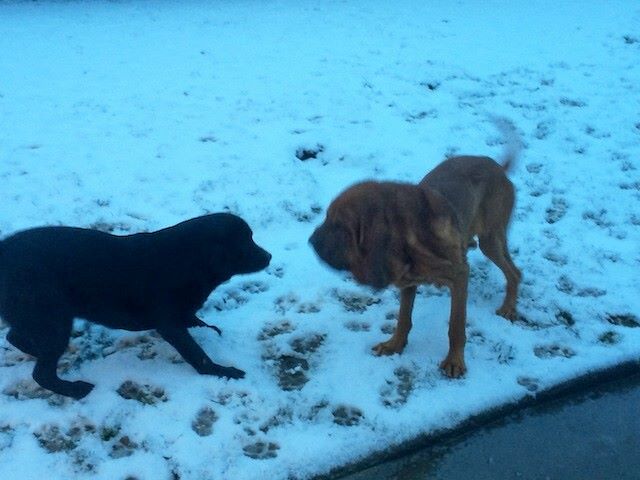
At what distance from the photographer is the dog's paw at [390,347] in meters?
3.91

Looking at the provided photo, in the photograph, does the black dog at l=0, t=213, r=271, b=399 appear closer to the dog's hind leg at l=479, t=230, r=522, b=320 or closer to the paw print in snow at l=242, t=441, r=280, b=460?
the paw print in snow at l=242, t=441, r=280, b=460

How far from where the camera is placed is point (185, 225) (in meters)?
3.70

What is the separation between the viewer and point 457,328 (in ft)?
12.0

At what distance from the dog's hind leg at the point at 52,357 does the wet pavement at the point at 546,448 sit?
1.55m

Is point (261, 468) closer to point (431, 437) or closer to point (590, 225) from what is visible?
point (431, 437)

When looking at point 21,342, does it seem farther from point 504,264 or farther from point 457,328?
point 504,264

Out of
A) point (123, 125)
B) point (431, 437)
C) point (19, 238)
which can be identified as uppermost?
point (19, 238)

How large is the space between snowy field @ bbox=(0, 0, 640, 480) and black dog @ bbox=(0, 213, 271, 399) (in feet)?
0.78

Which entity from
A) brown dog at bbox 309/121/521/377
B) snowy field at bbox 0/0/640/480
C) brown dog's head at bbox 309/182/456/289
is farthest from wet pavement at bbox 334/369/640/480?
brown dog's head at bbox 309/182/456/289

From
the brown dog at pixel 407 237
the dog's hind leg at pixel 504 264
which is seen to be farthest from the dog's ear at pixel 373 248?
the dog's hind leg at pixel 504 264

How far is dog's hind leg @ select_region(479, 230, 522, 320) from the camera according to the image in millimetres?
4145

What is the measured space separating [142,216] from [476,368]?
2.81 m

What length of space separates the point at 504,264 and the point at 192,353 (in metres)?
1.97

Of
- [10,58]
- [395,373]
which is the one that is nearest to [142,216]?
[395,373]
